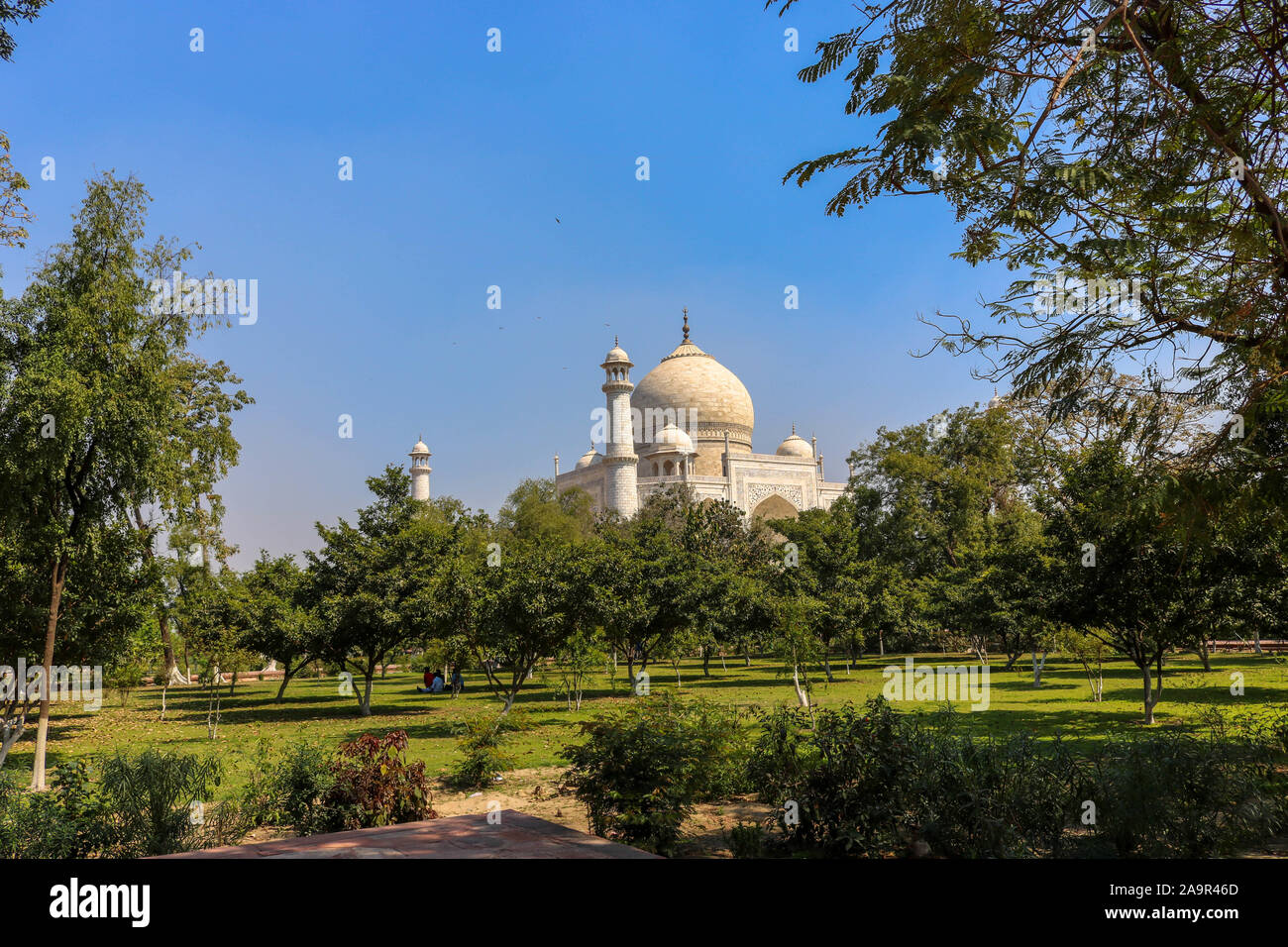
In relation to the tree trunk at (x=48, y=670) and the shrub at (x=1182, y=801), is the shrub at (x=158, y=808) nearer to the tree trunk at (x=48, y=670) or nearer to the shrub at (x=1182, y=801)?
the tree trunk at (x=48, y=670)

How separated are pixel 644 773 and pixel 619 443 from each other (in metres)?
40.2

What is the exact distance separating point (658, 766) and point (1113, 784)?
3.11m

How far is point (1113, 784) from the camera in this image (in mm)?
5910

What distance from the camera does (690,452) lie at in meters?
50.4

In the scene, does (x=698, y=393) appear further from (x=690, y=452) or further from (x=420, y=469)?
(x=420, y=469)

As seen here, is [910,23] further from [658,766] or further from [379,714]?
[379,714]

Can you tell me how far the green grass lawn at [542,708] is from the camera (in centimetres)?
1299

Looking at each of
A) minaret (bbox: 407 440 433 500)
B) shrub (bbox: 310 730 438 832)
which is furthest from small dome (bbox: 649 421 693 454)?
shrub (bbox: 310 730 438 832)

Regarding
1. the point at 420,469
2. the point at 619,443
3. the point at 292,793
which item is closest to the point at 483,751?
the point at 292,793

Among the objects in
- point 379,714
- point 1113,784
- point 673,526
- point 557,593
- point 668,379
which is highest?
point 668,379

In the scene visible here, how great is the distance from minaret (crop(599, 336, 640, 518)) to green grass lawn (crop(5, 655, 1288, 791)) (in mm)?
17916

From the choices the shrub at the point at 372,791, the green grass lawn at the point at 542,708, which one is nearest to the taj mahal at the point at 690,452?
the green grass lawn at the point at 542,708

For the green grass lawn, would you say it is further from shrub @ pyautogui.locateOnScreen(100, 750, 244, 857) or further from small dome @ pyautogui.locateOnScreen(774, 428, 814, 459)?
small dome @ pyautogui.locateOnScreen(774, 428, 814, 459)

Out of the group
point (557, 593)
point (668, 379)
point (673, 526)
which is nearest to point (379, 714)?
point (557, 593)
